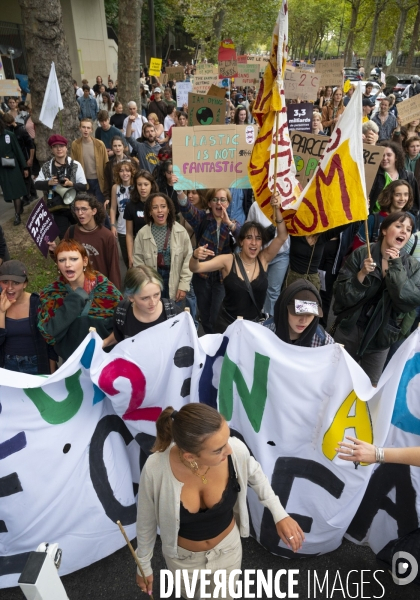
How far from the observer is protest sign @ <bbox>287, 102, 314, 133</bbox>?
23.0 feet

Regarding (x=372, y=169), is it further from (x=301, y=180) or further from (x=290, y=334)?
(x=290, y=334)

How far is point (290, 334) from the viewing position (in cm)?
284

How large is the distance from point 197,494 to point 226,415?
2.53ft

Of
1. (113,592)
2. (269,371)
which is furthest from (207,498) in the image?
(113,592)

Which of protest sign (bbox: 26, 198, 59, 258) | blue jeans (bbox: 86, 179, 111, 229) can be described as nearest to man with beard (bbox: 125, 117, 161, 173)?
blue jeans (bbox: 86, 179, 111, 229)

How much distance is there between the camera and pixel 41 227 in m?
4.02

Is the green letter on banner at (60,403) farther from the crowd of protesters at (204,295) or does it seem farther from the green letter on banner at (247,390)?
the green letter on banner at (247,390)

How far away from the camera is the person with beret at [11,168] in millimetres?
7578

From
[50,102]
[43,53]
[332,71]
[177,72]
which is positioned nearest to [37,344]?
[50,102]

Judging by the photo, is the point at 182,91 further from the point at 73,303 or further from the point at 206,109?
the point at 73,303

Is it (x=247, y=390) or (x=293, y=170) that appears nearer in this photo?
(x=247, y=390)

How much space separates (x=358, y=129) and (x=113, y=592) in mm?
3276

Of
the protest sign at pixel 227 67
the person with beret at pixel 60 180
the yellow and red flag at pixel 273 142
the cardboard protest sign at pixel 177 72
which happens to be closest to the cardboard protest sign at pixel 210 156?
the yellow and red flag at pixel 273 142

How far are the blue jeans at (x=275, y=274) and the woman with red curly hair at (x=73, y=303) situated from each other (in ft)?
5.68
